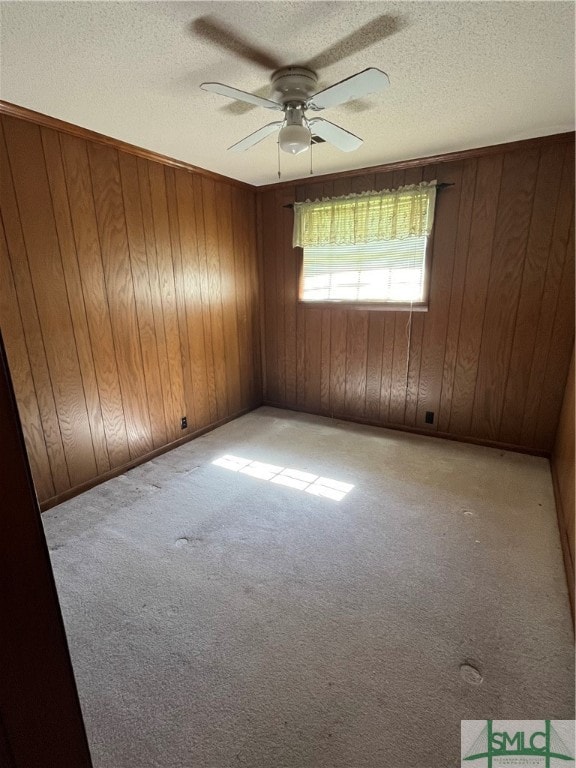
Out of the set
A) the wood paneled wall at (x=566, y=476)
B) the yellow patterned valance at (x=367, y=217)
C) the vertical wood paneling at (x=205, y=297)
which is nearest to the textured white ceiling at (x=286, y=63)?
the yellow patterned valance at (x=367, y=217)

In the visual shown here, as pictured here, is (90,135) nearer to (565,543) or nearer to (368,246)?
(368,246)

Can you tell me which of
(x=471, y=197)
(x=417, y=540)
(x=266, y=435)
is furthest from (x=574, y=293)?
(x=266, y=435)

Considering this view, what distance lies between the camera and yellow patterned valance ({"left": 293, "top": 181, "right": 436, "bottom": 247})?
301 centimetres

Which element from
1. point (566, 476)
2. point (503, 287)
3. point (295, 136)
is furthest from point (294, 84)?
point (566, 476)

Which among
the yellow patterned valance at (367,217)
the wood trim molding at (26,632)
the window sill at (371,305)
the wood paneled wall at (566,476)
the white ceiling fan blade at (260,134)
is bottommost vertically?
the wood paneled wall at (566,476)

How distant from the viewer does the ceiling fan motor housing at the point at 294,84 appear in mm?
1683

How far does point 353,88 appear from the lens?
1515 millimetres

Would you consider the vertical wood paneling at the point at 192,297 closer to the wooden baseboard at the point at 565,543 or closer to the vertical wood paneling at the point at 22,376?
the vertical wood paneling at the point at 22,376

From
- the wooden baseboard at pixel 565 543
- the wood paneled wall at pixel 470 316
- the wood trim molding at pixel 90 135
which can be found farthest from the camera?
the wood paneled wall at pixel 470 316

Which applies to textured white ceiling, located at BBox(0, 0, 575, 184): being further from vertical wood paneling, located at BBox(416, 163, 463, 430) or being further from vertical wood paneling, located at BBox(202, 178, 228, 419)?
vertical wood paneling, located at BBox(202, 178, 228, 419)

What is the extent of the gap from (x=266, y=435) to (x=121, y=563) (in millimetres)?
1799

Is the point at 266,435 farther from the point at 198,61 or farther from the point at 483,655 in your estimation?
the point at 198,61

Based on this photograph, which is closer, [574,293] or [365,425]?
[574,293]

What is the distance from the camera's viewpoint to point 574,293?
2625 mm
